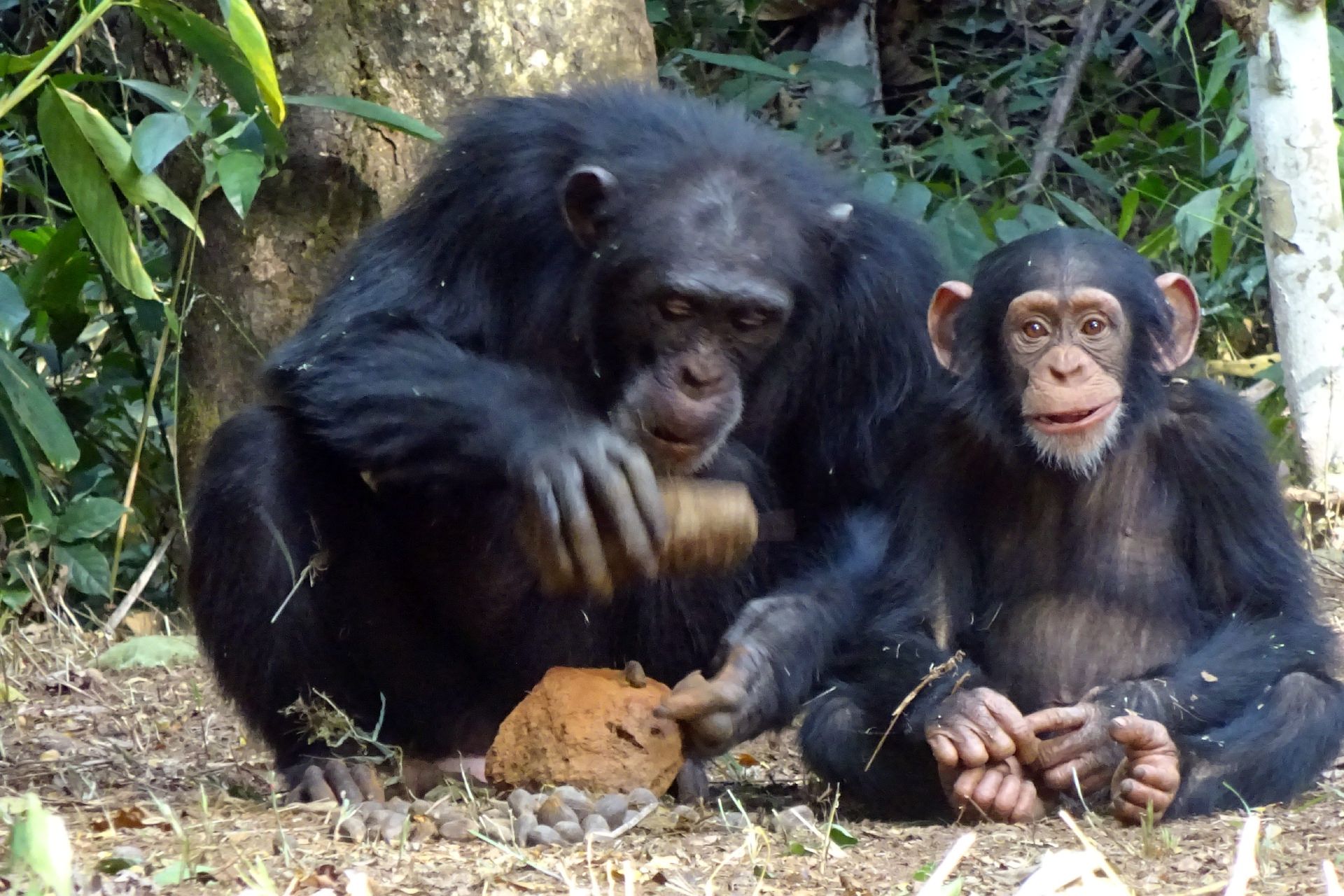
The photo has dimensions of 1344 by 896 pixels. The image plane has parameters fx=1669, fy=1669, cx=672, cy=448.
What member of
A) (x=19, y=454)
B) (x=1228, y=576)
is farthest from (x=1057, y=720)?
(x=19, y=454)

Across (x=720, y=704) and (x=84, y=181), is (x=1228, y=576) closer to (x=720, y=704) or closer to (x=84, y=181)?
(x=720, y=704)

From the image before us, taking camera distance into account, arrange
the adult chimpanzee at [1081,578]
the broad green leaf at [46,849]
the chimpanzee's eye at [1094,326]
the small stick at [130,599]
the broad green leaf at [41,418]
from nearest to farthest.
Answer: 1. the broad green leaf at [46,849]
2. the adult chimpanzee at [1081,578]
3. the chimpanzee's eye at [1094,326]
4. the broad green leaf at [41,418]
5. the small stick at [130,599]

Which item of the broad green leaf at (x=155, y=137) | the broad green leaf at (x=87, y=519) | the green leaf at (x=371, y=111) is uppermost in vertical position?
the green leaf at (x=371, y=111)

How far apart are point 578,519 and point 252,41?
120 centimetres

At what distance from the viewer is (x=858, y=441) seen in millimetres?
4172

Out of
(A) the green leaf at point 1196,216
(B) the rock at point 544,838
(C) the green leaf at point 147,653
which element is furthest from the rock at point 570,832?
(A) the green leaf at point 1196,216

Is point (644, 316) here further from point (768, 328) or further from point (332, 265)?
point (332, 265)

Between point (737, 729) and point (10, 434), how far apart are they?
208 centimetres

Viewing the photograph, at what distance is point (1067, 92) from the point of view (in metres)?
7.67

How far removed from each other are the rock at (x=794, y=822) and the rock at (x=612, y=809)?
0.31 m

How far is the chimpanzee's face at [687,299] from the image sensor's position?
12.3 ft

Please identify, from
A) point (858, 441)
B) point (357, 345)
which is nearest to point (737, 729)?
point (858, 441)

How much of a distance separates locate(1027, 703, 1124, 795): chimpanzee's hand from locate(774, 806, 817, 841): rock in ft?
1.83

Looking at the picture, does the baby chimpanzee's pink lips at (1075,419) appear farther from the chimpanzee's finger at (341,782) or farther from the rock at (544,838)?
the chimpanzee's finger at (341,782)
